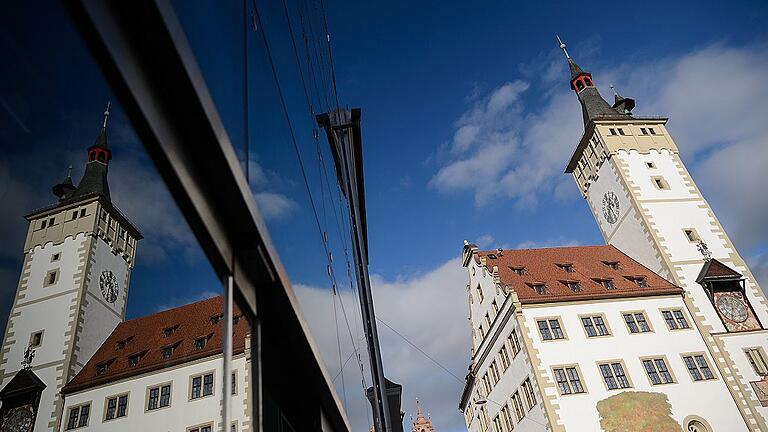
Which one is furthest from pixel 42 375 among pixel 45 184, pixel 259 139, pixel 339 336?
pixel 339 336

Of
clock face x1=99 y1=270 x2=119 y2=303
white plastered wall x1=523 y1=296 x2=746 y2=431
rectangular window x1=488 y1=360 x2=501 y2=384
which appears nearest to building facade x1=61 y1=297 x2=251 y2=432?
clock face x1=99 y1=270 x2=119 y2=303

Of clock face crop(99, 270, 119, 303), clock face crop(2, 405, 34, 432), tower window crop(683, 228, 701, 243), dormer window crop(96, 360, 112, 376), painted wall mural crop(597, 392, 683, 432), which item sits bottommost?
clock face crop(2, 405, 34, 432)

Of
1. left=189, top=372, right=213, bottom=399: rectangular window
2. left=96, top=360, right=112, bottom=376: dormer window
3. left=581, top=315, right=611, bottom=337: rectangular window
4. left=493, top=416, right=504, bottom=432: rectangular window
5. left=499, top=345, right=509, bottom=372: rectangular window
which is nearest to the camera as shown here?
left=96, top=360, right=112, bottom=376: dormer window

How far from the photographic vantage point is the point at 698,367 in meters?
24.2

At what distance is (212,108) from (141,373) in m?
0.90

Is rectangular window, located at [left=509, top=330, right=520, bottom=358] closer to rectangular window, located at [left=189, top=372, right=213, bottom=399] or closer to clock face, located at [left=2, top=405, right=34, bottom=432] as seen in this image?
rectangular window, located at [left=189, top=372, right=213, bottom=399]

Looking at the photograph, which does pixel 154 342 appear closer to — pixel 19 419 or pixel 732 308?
pixel 19 419

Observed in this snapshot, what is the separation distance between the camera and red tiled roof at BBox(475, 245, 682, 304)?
26.6 meters

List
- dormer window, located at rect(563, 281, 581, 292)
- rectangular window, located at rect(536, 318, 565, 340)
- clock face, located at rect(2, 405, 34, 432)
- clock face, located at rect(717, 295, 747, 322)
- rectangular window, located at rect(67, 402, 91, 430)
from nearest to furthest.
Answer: clock face, located at rect(2, 405, 34, 432) → rectangular window, located at rect(67, 402, 91, 430) → rectangular window, located at rect(536, 318, 565, 340) → clock face, located at rect(717, 295, 747, 322) → dormer window, located at rect(563, 281, 581, 292)

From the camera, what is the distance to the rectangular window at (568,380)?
2317 cm

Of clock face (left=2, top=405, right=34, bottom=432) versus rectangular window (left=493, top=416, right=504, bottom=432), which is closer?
clock face (left=2, top=405, right=34, bottom=432)

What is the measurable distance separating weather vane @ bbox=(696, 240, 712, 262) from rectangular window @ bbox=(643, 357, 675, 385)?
7.31 m

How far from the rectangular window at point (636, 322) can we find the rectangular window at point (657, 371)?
1.56 metres

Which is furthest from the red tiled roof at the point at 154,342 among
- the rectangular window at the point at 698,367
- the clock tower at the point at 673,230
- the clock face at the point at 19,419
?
the clock tower at the point at 673,230
